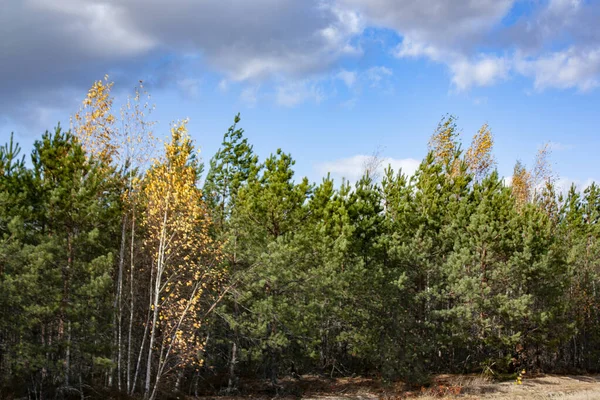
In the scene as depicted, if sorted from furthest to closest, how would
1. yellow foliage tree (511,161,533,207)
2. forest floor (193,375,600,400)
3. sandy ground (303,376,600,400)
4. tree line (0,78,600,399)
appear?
yellow foliage tree (511,161,533,207) < sandy ground (303,376,600,400) < forest floor (193,375,600,400) < tree line (0,78,600,399)

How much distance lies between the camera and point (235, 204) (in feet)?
77.2

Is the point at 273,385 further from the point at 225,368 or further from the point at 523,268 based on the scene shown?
the point at 523,268

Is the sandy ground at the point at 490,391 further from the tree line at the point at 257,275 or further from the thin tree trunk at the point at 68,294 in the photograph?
the thin tree trunk at the point at 68,294

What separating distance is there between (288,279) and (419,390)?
7314 mm

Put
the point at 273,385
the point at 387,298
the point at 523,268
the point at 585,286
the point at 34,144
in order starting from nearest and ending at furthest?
the point at 34,144 → the point at 273,385 → the point at 387,298 → the point at 523,268 → the point at 585,286

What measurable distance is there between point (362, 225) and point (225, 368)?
8.38m

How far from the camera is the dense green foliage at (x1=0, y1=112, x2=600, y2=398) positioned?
1616 cm

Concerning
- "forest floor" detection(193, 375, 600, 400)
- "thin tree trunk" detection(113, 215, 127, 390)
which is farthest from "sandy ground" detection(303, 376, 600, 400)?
"thin tree trunk" detection(113, 215, 127, 390)

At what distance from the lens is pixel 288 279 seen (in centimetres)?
2088

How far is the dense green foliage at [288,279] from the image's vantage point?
16156 mm

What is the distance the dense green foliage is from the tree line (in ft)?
0.26

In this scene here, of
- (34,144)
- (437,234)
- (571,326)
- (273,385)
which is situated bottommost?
(273,385)

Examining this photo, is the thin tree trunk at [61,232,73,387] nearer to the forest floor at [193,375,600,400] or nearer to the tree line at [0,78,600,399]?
the tree line at [0,78,600,399]

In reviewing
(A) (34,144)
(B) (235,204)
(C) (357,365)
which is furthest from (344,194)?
(A) (34,144)
